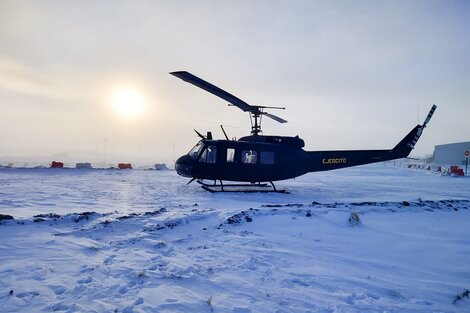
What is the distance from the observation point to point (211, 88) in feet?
35.1

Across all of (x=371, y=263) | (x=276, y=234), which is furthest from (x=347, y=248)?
(x=276, y=234)

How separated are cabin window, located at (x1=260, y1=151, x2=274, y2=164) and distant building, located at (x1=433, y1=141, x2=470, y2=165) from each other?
7290 cm

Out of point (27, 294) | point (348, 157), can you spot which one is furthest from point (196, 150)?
point (27, 294)

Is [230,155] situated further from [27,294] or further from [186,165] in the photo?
[27,294]

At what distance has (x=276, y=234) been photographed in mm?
6051

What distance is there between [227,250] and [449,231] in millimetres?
5419

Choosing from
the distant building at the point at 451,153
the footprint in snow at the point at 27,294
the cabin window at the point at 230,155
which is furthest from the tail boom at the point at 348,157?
the distant building at the point at 451,153

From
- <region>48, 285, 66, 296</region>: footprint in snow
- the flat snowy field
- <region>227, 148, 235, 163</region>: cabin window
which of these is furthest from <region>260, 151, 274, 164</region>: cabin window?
<region>48, 285, 66, 296</region>: footprint in snow

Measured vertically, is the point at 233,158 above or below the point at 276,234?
above

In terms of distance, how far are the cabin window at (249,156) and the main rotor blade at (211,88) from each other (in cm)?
217

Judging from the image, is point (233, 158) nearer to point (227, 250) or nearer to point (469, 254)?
point (227, 250)

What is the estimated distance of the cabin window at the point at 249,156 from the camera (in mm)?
13242

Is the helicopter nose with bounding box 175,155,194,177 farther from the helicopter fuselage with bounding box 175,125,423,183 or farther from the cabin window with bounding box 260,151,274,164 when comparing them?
the cabin window with bounding box 260,151,274,164

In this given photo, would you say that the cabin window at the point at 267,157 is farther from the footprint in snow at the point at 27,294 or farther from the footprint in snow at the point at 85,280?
the footprint in snow at the point at 27,294
